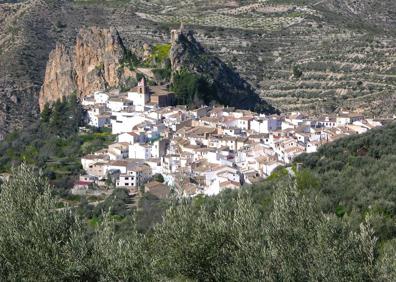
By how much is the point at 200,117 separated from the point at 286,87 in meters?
17.4

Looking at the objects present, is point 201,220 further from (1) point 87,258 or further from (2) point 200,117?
(2) point 200,117

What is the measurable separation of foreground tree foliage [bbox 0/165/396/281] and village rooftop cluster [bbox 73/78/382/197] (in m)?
16.2

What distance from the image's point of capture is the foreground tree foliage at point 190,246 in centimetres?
1060

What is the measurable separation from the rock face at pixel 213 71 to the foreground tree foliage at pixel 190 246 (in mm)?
34060

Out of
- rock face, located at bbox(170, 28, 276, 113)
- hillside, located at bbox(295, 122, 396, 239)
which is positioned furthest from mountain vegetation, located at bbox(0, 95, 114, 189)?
hillside, located at bbox(295, 122, 396, 239)

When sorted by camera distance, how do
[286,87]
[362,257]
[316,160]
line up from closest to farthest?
[362,257] → [316,160] → [286,87]

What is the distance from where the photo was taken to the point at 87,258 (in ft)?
35.9

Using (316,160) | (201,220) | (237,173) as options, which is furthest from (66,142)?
(201,220)

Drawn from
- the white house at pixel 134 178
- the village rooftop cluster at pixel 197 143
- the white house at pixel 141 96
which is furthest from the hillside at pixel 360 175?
the white house at pixel 141 96

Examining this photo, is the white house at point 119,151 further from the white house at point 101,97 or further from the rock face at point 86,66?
the rock face at point 86,66

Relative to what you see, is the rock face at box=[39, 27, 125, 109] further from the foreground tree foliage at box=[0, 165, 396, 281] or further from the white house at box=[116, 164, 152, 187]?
the foreground tree foliage at box=[0, 165, 396, 281]

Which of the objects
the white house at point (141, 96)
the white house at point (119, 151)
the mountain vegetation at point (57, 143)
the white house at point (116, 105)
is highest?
the white house at point (141, 96)

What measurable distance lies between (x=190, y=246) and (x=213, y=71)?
123 feet

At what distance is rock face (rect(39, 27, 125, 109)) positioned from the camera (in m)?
48.1
